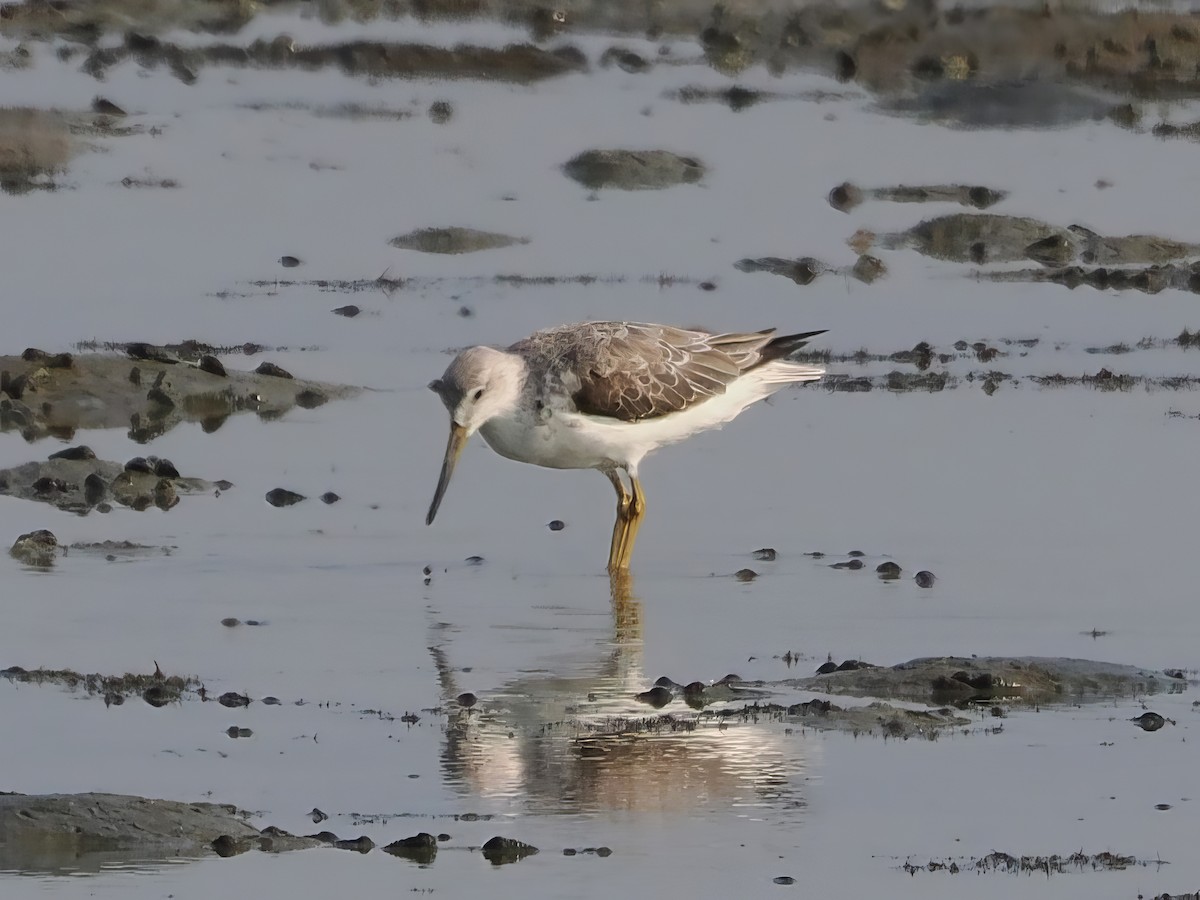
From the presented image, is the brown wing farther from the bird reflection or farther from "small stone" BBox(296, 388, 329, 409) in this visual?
"small stone" BBox(296, 388, 329, 409)

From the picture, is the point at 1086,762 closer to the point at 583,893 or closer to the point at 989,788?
the point at 989,788

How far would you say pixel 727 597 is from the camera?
1214 centimetres

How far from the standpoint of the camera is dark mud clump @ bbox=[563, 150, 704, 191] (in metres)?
27.2

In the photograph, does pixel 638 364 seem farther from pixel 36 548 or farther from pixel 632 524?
pixel 36 548

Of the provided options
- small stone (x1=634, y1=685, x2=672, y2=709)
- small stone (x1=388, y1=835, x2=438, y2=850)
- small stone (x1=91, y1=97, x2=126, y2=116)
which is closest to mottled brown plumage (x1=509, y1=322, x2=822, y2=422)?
small stone (x1=634, y1=685, x2=672, y2=709)

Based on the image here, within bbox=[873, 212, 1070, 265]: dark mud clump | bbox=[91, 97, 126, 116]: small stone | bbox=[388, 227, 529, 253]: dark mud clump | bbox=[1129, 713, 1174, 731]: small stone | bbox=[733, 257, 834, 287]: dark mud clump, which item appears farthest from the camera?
bbox=[91, 97, 126, 116]: small stone

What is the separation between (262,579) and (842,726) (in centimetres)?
358

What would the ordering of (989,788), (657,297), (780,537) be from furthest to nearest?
1. (657,297)
2. (780,537)
3. (989,788)

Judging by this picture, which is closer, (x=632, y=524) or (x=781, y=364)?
(x=632, y=524)

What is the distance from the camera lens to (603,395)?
1302cm

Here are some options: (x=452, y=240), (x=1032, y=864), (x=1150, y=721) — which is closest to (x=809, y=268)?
(x=452, y=240)

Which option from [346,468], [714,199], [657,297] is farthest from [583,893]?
[714,199]

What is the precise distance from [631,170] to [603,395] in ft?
48.2

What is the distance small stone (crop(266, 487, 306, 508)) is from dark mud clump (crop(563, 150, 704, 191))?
1346 centimetres
